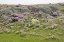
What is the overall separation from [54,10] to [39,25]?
1260cm

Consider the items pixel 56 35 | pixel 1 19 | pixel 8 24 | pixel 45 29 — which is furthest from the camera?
pixel 1 19

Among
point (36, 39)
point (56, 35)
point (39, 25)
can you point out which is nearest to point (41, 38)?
point (36, 39)

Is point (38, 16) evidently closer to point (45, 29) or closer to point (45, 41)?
point (45, 29)

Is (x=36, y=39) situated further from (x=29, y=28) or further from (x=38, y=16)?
(x=38, y=16)

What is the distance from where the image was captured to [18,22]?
29.8 metres

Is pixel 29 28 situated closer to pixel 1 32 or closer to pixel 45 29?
pixel 45 29

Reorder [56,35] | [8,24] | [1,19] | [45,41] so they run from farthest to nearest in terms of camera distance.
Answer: [1,19] → [8,24] → [56,35] → [45,41]

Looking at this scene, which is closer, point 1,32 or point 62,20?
point 1,32

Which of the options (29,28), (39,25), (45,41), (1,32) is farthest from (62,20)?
(1,32)

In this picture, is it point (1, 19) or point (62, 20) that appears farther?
point (1, 19)

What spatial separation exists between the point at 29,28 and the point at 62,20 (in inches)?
246

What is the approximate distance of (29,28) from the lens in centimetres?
2728

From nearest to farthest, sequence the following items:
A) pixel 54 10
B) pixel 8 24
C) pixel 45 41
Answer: pixel 45 41, pixel 8 24, pixel 54 10

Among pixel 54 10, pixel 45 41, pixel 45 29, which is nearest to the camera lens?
pixel 45 41
